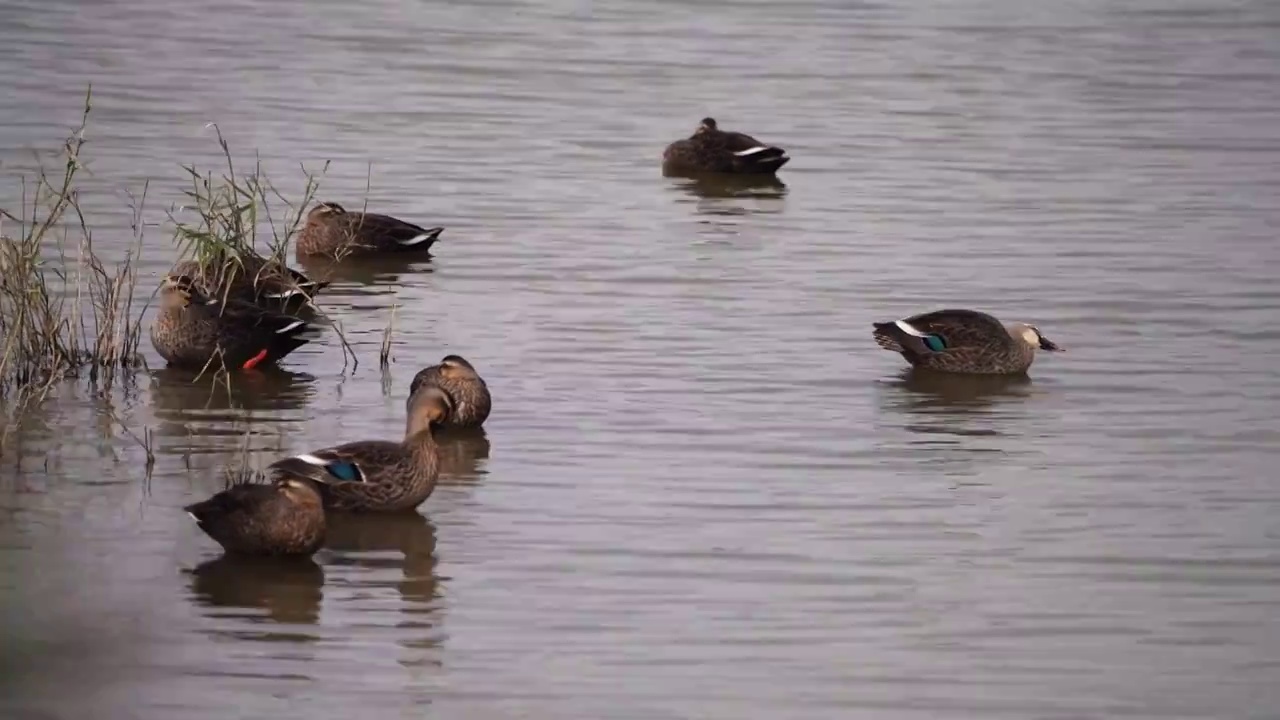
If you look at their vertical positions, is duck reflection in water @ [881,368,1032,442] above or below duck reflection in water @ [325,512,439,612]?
above

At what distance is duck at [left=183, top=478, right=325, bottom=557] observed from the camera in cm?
862

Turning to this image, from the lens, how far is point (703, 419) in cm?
1175

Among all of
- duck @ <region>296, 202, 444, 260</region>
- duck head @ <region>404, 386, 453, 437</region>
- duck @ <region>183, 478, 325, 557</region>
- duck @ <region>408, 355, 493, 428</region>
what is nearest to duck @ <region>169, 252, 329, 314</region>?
duck @ <region>408, 355, 493, 428</region>

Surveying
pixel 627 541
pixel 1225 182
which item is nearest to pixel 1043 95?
pixel 1225 182

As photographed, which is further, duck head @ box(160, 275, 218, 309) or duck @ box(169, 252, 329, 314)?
duck @ box(169, 252, 329, 314)

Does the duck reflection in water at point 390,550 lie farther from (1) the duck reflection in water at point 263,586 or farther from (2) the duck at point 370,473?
(1) the duck reflection in water at point 263,586

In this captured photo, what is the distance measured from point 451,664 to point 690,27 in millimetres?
23188

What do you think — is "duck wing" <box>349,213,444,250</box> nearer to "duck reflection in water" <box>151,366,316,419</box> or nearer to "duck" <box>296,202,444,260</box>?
"duck" <box>296,202,444,260</box>

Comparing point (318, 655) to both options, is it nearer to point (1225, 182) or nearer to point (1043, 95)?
point (1225, 182)

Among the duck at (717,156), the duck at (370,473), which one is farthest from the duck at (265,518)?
the duck at (717,156)

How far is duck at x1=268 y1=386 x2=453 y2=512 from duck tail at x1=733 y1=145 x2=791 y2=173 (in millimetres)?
11123

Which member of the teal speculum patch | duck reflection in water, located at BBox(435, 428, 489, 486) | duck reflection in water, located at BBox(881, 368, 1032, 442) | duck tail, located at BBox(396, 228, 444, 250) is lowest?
duck reflection in water, located at BBox(435, 428, 489, 486)

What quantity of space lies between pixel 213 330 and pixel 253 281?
665 millimetres

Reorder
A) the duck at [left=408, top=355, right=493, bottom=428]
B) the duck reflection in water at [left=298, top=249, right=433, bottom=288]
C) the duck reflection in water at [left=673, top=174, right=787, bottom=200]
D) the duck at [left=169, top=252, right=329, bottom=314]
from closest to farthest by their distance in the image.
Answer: the duck at [left=408, top=355, right=493, bottom=428]
the duck at [left=169, top=252, right=329, bottom=314]
the duck reflection in water at [left=298, top=249, right=433, bottom=288]
the duck reflection in water at [left=673, top=174, right=787, bottom=200]
